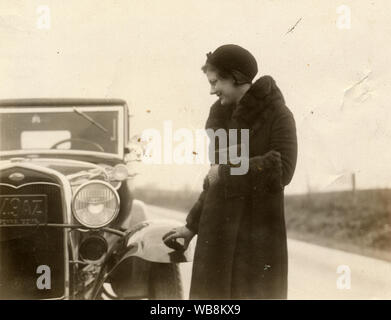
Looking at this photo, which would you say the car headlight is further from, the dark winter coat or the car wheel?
the dark winter coat

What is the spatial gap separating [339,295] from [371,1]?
5.92ft

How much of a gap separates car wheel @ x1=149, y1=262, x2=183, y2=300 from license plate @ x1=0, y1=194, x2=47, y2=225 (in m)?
0.65

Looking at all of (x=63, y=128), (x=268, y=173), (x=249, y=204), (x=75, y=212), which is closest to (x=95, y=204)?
(x=75, y=212)

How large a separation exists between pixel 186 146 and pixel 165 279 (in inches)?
30.6

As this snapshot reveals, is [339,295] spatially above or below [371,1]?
below

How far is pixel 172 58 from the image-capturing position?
117 inches

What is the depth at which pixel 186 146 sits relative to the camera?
114 inches

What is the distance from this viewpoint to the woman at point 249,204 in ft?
7.99

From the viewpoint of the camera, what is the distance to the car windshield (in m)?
2.84

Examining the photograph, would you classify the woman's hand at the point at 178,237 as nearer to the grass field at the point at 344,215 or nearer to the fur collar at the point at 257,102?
the grass field at the point at 344,215

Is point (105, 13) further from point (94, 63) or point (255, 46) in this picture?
point (255, 46)

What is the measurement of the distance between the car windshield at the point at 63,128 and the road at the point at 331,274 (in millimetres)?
511

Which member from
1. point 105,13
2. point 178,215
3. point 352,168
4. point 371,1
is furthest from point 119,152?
point 371,1

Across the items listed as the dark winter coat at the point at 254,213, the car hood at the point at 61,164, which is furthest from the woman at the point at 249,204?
the car hood at the point at 61,164
